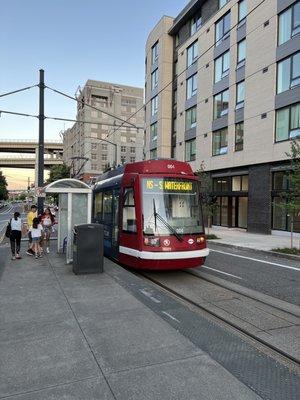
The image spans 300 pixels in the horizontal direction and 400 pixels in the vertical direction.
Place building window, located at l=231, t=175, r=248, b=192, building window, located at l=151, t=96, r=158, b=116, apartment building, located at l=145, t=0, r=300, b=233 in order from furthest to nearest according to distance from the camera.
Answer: building window, located at l=151, t=96, r=158, b=116
building window, located at l=231, t=175, r=248, b=192
apartment building, located at l=145, t=0, r=300, b=233

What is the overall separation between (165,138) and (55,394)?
37929 millimetres

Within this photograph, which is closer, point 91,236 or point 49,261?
point 91,236

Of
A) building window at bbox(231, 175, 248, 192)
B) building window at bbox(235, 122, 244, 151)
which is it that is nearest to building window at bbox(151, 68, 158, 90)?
building window at bbox(235, 122, 244, 151)

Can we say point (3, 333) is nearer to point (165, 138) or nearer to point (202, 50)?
point (202, 50)

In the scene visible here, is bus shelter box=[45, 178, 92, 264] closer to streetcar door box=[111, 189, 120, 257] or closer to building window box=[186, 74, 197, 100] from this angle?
streetcar door box=[111, 189, 120, 257]

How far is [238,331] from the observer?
6016 mm

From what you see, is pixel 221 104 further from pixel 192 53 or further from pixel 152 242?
pixel 152 242

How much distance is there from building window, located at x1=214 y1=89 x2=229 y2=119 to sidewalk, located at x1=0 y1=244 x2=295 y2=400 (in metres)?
24.6

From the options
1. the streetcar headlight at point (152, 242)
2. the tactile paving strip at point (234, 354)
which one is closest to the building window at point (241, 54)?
the streetcar headlight at point (152, 242)

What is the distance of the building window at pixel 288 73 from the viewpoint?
74.8 ft

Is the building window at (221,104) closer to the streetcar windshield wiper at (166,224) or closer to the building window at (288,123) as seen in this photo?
the building window at (288,123)

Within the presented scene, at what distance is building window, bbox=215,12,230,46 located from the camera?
98.2ft

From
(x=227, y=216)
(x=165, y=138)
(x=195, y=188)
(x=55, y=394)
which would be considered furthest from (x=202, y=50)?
(x=55, y=394)

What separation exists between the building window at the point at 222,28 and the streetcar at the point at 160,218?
2310cm
